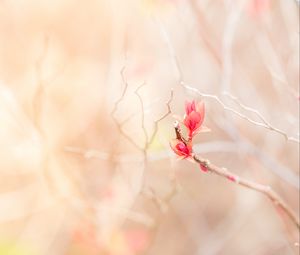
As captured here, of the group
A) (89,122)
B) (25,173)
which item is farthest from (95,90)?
(25,173)

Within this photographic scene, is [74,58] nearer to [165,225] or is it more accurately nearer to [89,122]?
[89,122]

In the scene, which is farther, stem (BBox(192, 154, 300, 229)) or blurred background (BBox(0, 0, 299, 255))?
blurred background (BBox(0, 0, 299, 255))

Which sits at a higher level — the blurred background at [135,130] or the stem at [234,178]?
the stem at [234,178]

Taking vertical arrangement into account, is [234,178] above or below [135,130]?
above

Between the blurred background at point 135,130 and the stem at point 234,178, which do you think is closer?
the stem at point 234,178

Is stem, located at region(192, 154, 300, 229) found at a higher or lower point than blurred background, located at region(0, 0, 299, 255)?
higher

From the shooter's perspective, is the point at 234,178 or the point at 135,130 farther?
the point at 135,130

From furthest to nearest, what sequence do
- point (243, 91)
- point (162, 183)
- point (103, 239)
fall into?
point (162, 183), point (243, 91), point (103, 239)

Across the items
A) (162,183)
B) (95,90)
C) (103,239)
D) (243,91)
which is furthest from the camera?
(95,90)
